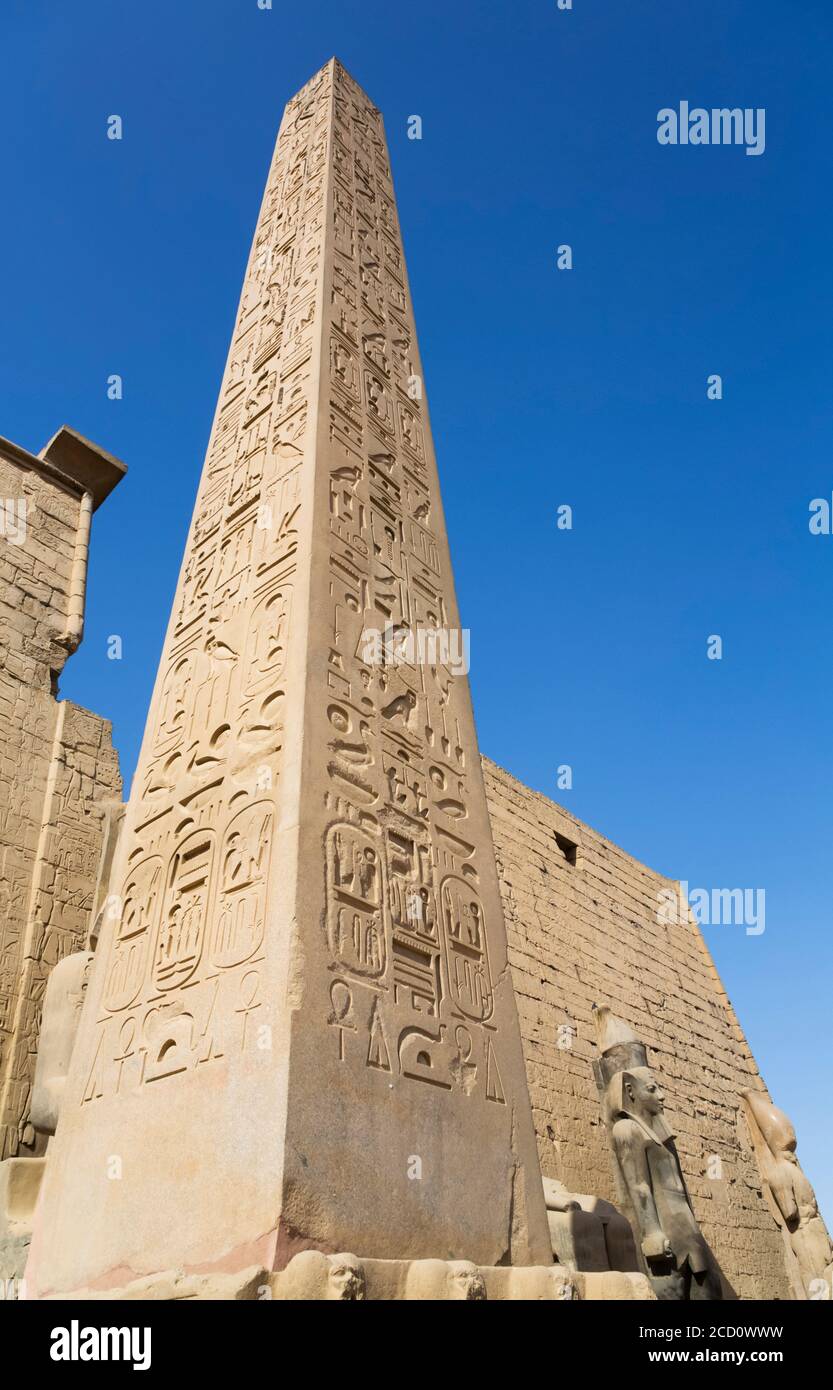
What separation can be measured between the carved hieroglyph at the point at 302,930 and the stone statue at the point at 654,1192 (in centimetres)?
329

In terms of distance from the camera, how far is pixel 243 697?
113 inches

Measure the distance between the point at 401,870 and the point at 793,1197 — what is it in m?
7.85

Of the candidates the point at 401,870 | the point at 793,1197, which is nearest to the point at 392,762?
the point at 401,870

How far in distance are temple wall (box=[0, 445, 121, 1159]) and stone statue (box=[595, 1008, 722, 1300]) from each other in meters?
3.19

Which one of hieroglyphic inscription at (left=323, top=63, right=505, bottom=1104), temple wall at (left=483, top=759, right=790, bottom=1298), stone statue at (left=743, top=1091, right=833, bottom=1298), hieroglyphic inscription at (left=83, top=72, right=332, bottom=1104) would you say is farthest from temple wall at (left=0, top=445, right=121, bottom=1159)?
stone statue at (left=743, top=1091, right=833, bottom=1298)

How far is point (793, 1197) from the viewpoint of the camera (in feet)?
28.1

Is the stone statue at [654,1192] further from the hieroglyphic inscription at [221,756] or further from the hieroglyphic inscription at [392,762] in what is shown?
the hieroglyphic inscription at [221,756]

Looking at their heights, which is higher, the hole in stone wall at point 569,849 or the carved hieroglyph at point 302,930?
the hole in stone wall at point 569,849

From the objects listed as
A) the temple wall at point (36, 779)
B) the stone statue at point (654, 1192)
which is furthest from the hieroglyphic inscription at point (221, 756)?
the stone statue at point (654, 1192)

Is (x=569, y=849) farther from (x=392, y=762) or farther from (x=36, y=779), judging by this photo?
(x=392, y=762)

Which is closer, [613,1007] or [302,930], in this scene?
[302,930]

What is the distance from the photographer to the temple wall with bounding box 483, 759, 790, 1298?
8.66m

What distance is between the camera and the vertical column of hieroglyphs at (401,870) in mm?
2150

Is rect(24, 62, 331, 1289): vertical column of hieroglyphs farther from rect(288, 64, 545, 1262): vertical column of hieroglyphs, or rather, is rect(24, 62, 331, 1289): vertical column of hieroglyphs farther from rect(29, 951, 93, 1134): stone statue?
rect(29, 951, 93, 1134): stone statue
